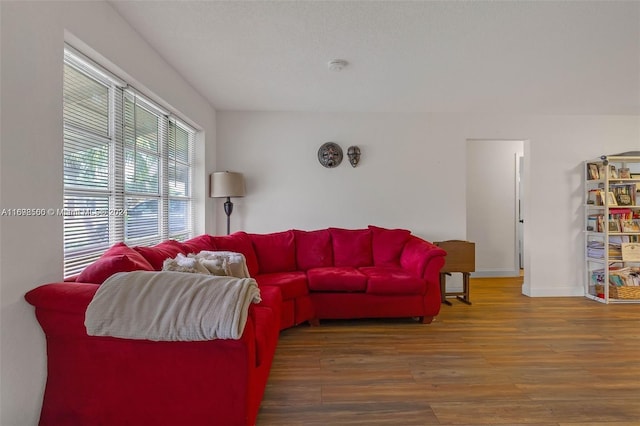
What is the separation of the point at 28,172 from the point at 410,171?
377cm

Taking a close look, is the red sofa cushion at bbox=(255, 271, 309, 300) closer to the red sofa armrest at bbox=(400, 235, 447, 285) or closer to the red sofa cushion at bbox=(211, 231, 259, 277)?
the red sofa cushion at bbox=(211, 231, 259, 277)

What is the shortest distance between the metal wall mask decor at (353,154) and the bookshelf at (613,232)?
3027 mm

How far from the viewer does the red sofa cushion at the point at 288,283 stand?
2.90m

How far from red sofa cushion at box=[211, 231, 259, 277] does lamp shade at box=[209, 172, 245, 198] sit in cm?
55

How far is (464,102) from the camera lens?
12.1 ft

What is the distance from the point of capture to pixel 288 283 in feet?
9.66

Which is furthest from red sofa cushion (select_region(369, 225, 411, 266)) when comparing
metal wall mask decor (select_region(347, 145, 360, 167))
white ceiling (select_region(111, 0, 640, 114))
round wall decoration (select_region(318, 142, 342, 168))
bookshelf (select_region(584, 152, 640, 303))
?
bookshelf (select_region(584, 152, 640, 303))

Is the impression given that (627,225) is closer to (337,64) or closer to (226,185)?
(337,64)

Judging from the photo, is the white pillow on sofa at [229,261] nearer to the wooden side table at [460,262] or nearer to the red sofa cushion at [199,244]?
the red sofa cushion at [199,244]

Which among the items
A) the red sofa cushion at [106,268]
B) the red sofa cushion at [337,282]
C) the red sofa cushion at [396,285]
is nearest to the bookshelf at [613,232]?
the red sofa cushion at [396,285]

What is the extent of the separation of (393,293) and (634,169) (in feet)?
13.7

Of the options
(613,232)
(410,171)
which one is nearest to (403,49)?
(410,171)

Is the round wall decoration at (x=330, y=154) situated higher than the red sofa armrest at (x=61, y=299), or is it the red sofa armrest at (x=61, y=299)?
the round wall decoration at (x=330, y=154)

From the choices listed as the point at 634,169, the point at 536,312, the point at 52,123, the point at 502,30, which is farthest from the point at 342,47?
the point at 634,169
